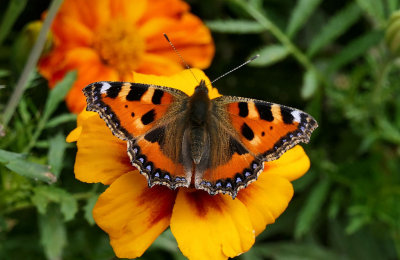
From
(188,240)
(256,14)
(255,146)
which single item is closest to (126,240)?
(188,240)

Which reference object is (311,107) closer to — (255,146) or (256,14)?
(256,14)

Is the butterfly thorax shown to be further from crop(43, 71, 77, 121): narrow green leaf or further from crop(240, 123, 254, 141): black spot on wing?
crop(43, 71, 77, 121): narrow green leaf

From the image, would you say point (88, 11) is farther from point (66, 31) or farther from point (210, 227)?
point (210, 227)

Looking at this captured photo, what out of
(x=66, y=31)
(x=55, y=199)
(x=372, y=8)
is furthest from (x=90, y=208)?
(x=372, y=8)

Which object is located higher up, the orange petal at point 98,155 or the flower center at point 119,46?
the orange petal at point 98,155

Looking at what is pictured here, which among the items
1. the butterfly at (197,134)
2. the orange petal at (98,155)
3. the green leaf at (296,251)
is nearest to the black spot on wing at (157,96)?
the butterfly at (197,134)

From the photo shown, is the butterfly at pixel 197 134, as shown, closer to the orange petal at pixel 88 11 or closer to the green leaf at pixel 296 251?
the orange petal at pixel 88 11
